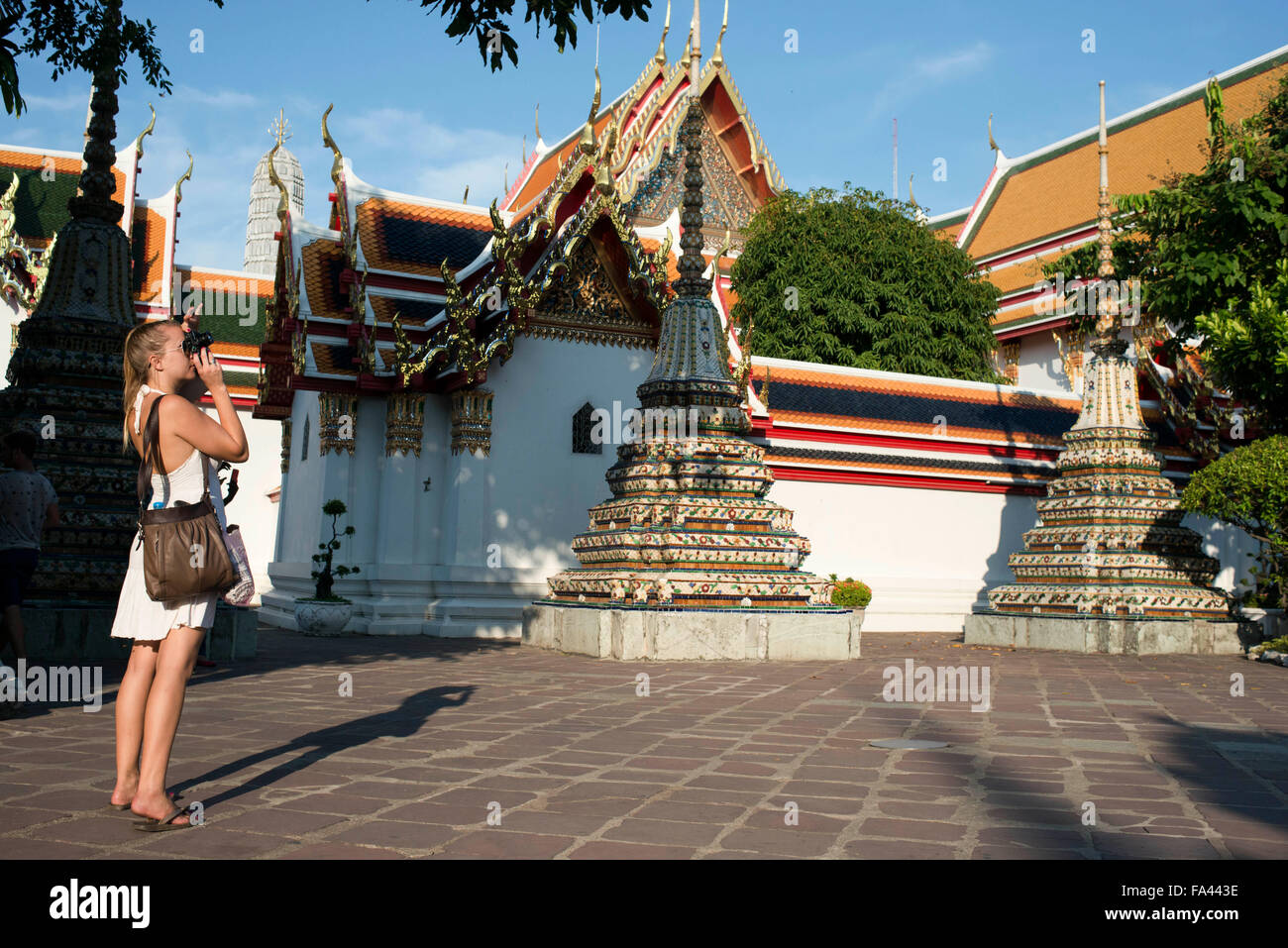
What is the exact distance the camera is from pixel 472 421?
14305mm

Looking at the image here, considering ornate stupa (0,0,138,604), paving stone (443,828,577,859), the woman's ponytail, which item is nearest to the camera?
paving stone (443,828,577,859)

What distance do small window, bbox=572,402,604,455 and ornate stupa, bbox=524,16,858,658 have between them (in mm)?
2890

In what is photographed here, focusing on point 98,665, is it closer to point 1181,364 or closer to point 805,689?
point 805,689

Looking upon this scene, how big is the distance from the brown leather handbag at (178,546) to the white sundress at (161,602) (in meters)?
0.03

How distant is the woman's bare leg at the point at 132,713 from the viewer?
3865 millimetres

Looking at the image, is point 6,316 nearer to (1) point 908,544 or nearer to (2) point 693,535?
(1) point 908,544

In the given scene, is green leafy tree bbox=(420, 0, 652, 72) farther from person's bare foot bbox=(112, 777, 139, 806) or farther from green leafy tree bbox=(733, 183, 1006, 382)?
green leafy tree bbox=(733, 183, 1006, 382)

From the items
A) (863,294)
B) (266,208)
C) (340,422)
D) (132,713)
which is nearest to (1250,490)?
(340,422)

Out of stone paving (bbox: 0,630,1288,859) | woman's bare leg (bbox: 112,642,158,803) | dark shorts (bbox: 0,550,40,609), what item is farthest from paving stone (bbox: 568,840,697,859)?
dark shorts (bbox: 0,550,40,609)

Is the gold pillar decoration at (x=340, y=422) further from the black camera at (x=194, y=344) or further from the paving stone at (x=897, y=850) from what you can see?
the paving stone at (x=897, y=850)

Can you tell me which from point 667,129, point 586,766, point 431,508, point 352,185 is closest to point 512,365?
point 431,508

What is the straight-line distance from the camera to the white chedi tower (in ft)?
194

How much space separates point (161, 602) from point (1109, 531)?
1196 centimetres

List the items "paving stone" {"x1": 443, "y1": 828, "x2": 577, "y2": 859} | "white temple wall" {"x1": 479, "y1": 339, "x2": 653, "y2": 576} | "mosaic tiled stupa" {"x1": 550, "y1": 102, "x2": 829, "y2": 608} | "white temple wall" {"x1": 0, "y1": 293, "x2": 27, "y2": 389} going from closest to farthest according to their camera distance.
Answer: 1. "paving stone" {"x1": 443, "y1": 828, "x2": 577, "y2": 859}
2. "mosaic tiled stupa" {"x1": 550, "y1": 102, "x2": 829, "y2": 608}
3. "white temple wall" {"x1": 479, "y1": 339, "x2": 653, "y2": 576}
4. "white temple wall" {"x1": 0, "y1": 293, "x2": 27, "y2": 389}
